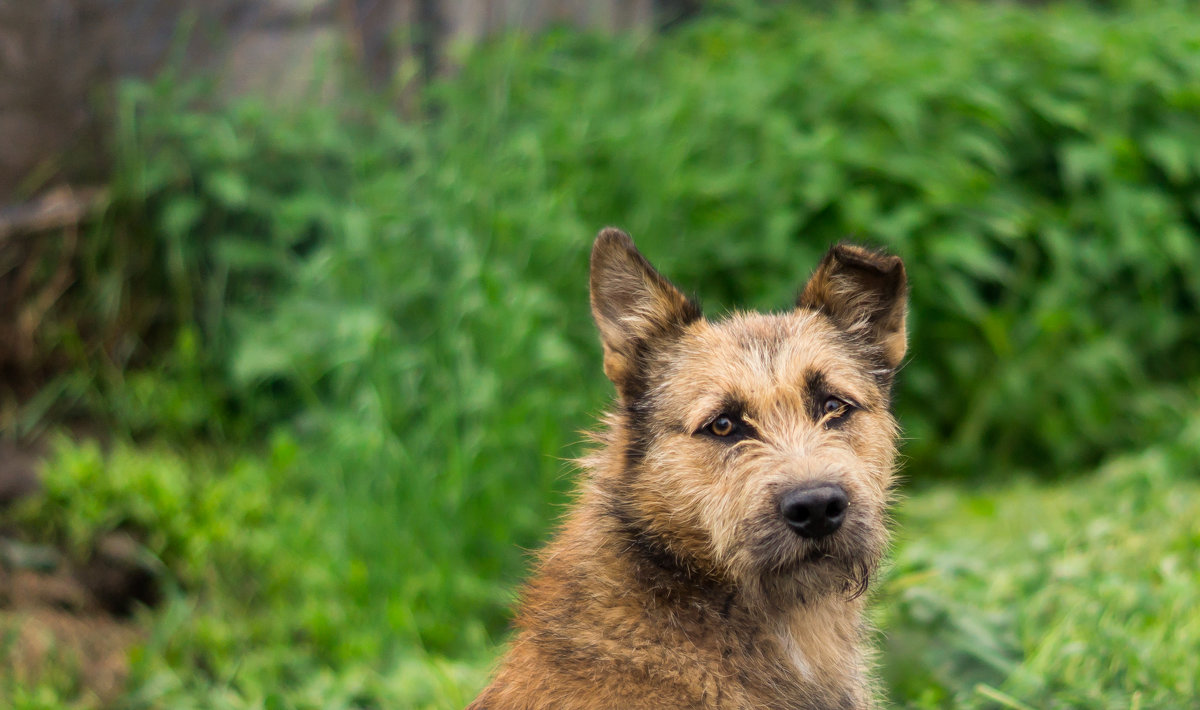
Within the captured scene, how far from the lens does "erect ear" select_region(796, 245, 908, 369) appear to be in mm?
3650

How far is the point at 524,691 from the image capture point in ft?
9.48

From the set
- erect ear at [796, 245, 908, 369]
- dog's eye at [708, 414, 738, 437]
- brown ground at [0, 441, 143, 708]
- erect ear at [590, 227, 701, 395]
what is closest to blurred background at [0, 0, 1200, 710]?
brown ground at [0, 441, 143, 708]

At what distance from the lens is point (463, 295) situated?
5895 mm

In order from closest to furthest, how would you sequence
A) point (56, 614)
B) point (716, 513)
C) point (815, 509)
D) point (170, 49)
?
point (815, 509)
point (716, 513)
point (56, 614)
point (170, 49)

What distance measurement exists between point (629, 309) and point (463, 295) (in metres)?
2.41

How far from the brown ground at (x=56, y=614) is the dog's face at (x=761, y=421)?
2984 mm

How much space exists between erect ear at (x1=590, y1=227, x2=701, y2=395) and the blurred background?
1454 mm

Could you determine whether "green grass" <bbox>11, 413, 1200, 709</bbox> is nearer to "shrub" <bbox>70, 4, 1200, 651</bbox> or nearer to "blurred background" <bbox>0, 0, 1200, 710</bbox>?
"blurred background" <bbox>0, 0, 1200, 710</bbox>

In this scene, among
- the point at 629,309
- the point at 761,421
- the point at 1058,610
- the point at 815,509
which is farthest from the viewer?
the point at 1058,610

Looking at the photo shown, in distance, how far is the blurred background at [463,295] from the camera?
5.34m

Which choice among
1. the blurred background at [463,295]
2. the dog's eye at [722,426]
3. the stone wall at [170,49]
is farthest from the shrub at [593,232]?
the dog's eye at [722,426]

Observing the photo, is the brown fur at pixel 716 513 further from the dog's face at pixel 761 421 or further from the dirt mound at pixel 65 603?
the dirt mound at pixel 65 603

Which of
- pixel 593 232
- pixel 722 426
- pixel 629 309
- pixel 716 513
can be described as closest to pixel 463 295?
pixel 593 232

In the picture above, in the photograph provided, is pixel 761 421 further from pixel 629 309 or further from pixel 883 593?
pixel 883 593
